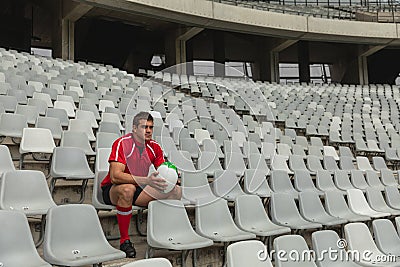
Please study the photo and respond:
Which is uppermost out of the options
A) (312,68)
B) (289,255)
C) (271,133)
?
(312,68)

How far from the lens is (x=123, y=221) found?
8.46 feet

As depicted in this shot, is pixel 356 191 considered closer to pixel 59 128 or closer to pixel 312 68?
pixel 59 128

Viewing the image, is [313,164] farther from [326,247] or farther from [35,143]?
[35,143]

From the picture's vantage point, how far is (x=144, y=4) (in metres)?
11.5

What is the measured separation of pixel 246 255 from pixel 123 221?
94cm

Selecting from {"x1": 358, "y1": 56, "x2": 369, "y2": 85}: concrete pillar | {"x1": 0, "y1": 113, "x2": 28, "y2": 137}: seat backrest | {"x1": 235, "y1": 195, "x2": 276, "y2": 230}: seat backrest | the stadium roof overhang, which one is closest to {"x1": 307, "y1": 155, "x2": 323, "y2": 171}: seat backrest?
{"x1": 235, "y1": 195, "x2": 276, "y2": 230}: seat backrest

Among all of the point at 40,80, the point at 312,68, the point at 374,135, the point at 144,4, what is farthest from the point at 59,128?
the point at 312,68

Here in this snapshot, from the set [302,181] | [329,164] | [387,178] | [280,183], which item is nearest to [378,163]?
[387,178]

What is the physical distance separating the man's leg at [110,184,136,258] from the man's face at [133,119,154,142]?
388 millimetres

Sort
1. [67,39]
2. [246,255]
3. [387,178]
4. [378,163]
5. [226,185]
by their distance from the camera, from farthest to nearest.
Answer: [67,39] < [378,163] < [387,178] < [226,185] < [246,255]

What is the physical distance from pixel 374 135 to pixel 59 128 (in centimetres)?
533

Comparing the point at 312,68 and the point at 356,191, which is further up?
the point at 312,68

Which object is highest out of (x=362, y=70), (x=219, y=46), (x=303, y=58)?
(x=219, y=46)

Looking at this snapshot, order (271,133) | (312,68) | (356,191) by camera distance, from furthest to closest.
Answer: (312,68) < (271,133) < (356,191)
